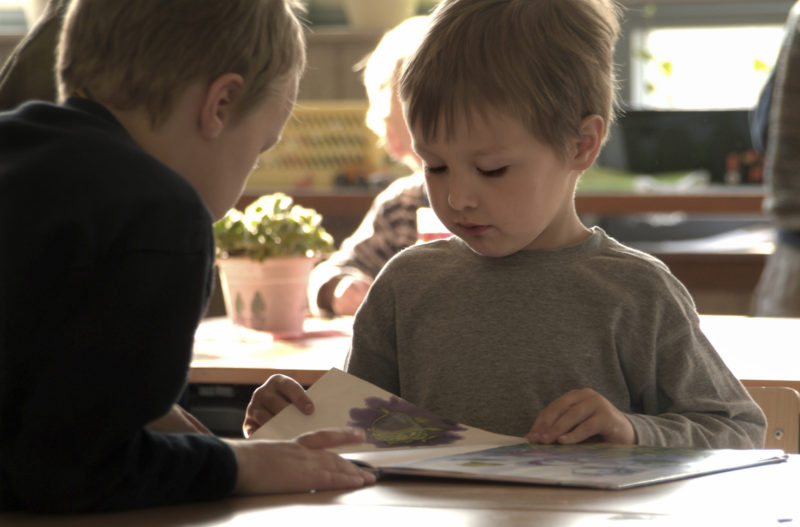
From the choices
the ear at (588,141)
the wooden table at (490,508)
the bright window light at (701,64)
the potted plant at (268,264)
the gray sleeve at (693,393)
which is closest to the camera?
the wooden table at (490,508)

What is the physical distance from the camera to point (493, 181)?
3.78 ft

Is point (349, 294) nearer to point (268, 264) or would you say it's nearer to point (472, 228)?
point (268, 264)

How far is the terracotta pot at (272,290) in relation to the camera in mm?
1881

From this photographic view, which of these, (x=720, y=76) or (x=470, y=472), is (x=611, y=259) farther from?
(x=720, y=76)

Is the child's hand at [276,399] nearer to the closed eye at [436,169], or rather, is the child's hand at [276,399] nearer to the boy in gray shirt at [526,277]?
the boy in gray shirt at [526,277]

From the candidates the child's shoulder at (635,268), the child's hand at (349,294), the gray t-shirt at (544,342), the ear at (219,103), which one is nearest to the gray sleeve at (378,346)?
the gray t-shirt at (544,342)

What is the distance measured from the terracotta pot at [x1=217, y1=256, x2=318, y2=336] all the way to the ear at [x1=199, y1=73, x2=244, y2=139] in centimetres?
93

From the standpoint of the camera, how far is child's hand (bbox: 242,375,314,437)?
3.48ft

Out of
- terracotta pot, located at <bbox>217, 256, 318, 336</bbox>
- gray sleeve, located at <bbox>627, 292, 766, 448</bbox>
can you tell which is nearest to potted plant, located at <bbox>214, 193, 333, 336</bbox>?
terracotta pot, located at <bbox>217, 256, 318, 336</bbox>

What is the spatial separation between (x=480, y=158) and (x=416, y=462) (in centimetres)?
36

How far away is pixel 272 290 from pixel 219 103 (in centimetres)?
96

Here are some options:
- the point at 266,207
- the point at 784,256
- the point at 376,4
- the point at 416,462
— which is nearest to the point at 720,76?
the point at 376,4

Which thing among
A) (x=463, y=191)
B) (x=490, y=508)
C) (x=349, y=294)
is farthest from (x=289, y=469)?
(x=349, y=294)

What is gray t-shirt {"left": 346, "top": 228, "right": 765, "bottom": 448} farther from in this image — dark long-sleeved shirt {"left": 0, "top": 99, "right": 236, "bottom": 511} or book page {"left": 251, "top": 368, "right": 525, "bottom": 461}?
dark long-sleeved shirt {"left": 0, "top": 99, "right": 236, "bottom": 511}
